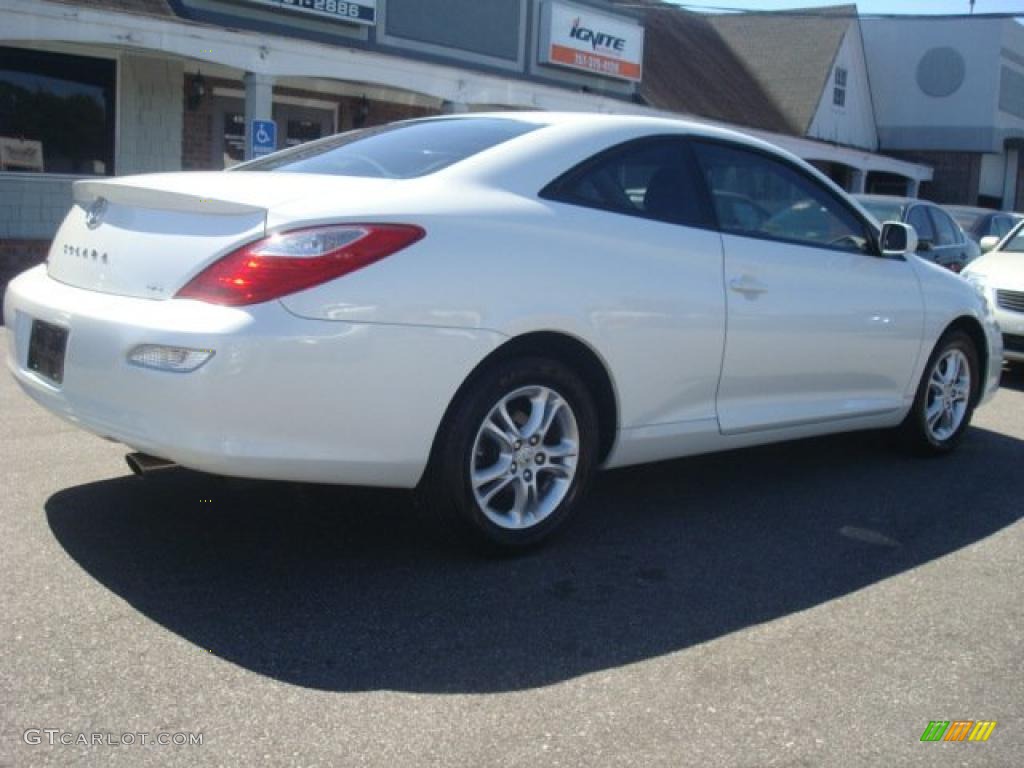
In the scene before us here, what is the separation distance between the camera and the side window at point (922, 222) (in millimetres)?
11453

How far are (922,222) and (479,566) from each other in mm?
9206

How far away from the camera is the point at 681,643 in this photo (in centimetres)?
344

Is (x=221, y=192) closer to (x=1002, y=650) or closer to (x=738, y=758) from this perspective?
(x=738, y=758)

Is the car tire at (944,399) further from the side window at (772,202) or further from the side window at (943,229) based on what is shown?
the side window at (943,229)

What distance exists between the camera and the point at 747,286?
4.61m

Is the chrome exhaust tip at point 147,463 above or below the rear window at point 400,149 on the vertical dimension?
below

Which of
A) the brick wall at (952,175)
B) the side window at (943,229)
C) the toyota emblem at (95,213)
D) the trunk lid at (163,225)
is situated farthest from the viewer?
the brick wall at (952,175)

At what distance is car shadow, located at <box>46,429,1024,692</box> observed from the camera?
3262mm

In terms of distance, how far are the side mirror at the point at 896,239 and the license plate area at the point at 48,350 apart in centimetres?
389

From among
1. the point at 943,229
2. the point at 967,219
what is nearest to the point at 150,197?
the point at 943,229

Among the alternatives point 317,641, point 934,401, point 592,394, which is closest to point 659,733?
point 317,641

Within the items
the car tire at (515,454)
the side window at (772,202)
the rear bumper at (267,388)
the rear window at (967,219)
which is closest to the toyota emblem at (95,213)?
the rear bumper at (267,388)

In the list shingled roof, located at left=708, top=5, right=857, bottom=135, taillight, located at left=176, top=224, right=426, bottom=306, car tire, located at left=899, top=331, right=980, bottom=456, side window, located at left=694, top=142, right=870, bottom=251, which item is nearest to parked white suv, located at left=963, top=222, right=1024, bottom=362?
car tire, located at left=899, top=331, right=980, bottom=456

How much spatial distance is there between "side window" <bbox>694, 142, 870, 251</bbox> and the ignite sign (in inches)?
553
